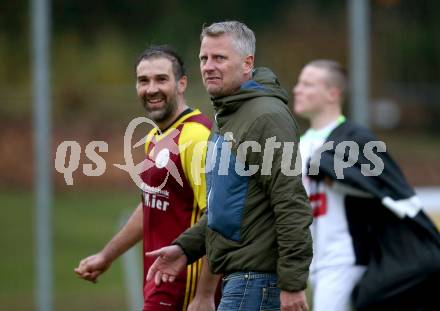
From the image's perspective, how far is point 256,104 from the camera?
505 cm

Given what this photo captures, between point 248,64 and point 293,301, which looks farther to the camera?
point 248,64

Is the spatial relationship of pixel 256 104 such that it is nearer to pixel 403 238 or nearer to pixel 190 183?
pixel 190 183

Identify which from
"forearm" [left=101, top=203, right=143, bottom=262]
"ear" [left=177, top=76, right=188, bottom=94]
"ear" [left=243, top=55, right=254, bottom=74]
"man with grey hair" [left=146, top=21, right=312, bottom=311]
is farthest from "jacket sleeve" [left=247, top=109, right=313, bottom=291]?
"forearm" [left=101, top=203, right=143, bottom=262]

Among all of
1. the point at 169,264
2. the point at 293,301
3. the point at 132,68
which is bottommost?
the point at 293,301

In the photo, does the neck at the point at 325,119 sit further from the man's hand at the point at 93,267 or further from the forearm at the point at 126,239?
the man's hand at the point at 93,267

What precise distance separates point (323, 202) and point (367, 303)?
2.46ft

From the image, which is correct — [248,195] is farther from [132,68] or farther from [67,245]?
[132,68]

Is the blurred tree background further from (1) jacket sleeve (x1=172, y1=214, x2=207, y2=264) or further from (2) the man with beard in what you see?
(1) jacket sleeve (x1=172, y1=214, x2=207, y2=264)

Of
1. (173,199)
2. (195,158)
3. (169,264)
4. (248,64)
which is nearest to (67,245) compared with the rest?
(173,199)

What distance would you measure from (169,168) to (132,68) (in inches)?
620

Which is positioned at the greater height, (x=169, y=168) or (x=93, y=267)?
(x=169, y=168)

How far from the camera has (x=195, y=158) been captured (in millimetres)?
5715

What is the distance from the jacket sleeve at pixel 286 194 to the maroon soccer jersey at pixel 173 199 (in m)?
0.84

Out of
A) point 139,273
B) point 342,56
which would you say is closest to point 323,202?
point 139,273
